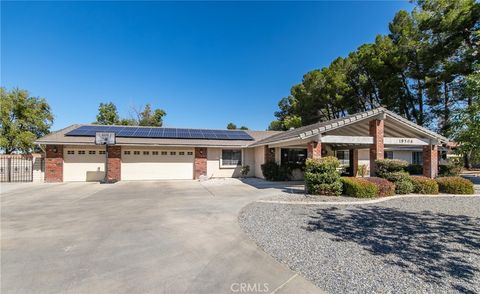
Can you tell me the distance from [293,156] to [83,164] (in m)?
13.9

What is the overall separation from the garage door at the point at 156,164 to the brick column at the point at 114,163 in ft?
1.26

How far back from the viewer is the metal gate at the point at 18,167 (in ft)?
47.3

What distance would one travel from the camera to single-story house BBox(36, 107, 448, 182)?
492 inches

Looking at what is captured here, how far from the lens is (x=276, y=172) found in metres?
15.2

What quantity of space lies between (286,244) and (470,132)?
12.9 ft

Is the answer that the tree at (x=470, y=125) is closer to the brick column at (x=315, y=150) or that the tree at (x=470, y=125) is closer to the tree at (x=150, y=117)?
the brick column at (x=315, y=150)

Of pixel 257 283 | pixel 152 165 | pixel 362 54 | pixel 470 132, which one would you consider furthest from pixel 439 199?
pixel 362 54

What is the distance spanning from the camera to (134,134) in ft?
54.2

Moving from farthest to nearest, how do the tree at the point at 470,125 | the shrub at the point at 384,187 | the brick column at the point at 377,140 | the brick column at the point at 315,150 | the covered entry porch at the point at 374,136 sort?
the brick column at the point at 377,140 → the covered entry porch at the point at 374,136 → the brick column at the point at 315,150 → the shrub at the point at 384,187 → the tree at the point at 470,125

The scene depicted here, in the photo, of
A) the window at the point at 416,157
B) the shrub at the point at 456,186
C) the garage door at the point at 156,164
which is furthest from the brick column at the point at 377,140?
the window at the point at 416,157

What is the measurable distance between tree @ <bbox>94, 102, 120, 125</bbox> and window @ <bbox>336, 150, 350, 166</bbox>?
3285 cm

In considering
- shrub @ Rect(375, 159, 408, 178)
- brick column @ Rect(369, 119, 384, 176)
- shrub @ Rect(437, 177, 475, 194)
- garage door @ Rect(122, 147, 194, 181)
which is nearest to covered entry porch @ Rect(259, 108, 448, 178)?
brick column @ Rect(369, 119, 384, 176)

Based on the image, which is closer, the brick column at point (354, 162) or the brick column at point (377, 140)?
the brick column at point (377, 140)

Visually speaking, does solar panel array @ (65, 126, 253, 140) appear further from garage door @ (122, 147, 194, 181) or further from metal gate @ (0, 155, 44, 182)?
metal gate @ (0, 155, 44, 182)
